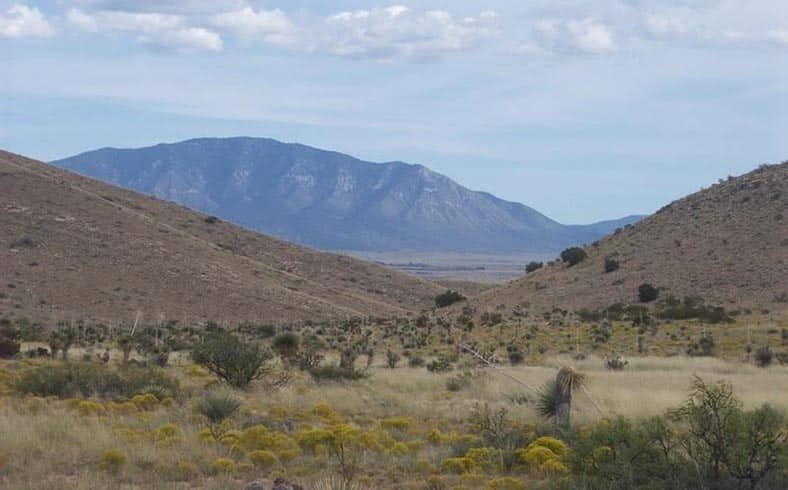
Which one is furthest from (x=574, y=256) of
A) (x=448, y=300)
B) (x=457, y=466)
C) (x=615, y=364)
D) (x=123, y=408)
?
(x=457, y=466)

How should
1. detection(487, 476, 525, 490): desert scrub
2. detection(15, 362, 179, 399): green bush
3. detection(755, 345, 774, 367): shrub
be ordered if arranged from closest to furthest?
detection(487, 476, 525, 490): desert scrub < detection(15, 362, 179, 399): green bush < detection(755, 345, 774, 367): shrub

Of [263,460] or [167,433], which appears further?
[167,433]

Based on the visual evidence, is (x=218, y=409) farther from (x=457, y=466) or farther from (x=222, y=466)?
(x=457, y=466)

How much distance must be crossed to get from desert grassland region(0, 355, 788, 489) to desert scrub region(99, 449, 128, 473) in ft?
0.08

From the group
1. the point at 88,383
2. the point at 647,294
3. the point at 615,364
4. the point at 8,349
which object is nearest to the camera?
the point at 88,383

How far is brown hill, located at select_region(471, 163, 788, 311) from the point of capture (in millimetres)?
51094

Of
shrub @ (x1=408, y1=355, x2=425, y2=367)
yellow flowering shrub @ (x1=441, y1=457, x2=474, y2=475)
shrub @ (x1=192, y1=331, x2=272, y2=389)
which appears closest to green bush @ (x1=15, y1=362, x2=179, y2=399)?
shrub @ (x1=192, y1=331, x2=272, y2=389)

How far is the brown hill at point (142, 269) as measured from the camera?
62.9 metres

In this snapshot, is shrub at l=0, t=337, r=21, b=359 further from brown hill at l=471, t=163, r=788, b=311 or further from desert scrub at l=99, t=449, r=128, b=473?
brown hill at l=471, t=163, r=788, b=311

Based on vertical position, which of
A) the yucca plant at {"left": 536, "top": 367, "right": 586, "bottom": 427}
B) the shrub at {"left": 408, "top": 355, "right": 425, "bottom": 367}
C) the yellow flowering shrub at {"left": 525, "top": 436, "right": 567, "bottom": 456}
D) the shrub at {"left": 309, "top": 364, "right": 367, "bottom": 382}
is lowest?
the shrub at {"left": 408, "top": 355, "right": 425, "bottom": 367}

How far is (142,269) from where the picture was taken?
227 ft

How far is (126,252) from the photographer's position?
2827 inches

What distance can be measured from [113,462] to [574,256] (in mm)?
54893

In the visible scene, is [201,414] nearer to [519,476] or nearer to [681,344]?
[519,476]
